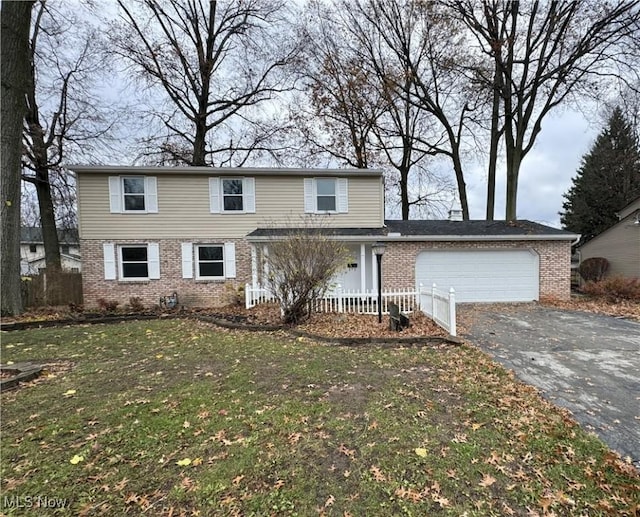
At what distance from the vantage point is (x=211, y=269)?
12.2 metres

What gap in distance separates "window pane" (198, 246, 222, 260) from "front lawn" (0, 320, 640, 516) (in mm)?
7364

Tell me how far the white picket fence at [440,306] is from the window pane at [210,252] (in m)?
7.76

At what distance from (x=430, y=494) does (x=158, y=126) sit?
1989 centimetres

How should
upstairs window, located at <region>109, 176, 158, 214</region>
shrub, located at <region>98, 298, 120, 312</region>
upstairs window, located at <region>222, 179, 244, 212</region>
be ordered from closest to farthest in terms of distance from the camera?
shrub, located at <region>98, 298, 120, 312</region> → upstairs window, located at <region>109, 176, 158, 214</region> → upstairs window, located at <region>222, 179, 244, 212</region>

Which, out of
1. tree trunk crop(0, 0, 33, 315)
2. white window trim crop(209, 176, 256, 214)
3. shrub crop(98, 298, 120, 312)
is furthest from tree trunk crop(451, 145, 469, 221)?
tree trunk crop(0, 0, 33, 315)

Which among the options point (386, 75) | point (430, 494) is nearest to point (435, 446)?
point (430, 494)

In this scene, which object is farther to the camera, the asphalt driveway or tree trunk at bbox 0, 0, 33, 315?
tree trunk at bbox 0, 0, 33, 315

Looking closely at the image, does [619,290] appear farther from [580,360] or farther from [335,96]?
[335,96]

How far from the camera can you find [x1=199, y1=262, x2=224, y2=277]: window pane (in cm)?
1212

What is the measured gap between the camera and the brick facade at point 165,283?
11.6m

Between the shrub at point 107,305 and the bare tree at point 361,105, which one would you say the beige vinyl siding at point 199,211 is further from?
the bare tree at point 361,105

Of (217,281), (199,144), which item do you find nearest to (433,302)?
(217,281)

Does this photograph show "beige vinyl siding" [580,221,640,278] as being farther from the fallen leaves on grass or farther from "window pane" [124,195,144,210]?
"window pane" [124,195,144,210]

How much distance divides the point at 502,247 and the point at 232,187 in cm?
1062
